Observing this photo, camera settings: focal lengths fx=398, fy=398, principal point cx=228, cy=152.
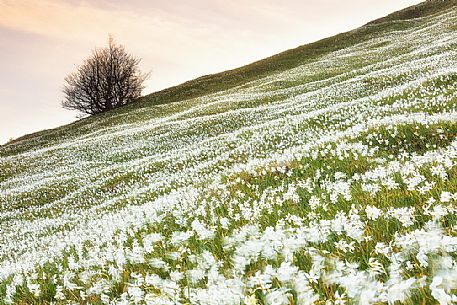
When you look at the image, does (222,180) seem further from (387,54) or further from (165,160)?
(387,54)

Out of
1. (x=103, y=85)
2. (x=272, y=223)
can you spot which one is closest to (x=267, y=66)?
(x=103, y=85)

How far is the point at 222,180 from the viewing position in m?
9.93

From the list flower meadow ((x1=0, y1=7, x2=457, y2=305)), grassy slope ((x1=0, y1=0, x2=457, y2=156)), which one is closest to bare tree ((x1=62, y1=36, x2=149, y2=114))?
grassy slope ((x1=0, y1=0, x2=457, y2=156))

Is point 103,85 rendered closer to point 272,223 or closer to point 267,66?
point 267,66

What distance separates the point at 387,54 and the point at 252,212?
54.6 metres

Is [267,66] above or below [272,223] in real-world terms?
above

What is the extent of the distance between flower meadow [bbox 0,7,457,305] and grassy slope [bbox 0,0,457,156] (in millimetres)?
48501

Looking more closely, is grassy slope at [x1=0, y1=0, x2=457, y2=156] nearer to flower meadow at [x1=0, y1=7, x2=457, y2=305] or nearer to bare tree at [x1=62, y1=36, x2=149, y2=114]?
bare tree at [x1=62, y1=36, x2=149, y2=114]

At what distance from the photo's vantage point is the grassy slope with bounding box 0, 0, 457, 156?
7281cm

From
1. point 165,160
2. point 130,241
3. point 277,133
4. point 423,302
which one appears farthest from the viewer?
point 165,160

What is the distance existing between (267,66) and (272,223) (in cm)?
8009

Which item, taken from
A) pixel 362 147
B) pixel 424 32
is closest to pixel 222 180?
pixel 362 147

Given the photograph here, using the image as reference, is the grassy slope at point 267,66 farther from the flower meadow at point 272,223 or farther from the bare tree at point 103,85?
the flower meadow at point 272,223

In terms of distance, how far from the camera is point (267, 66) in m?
82.6
